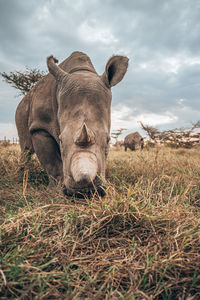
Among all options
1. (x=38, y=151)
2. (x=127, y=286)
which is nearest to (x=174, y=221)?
(x=127, y=286)

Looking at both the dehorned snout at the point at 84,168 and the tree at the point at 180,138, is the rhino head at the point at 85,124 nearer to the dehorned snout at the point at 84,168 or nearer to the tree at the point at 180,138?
the dehorned snout at the point at 84,168

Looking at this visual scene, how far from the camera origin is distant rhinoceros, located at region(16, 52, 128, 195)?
1.84m

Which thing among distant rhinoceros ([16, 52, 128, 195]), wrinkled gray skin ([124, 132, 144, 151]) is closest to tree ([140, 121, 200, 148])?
wrinkled gray skin ([124, 132, 144, 151])

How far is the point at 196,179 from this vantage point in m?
2.99

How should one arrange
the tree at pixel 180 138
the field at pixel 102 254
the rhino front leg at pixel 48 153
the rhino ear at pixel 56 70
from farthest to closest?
the tree at pixel 180 138
the rhino front leg at pixel 48 153
the rhino ear at pixel 56 70
the field at pixel 102 254

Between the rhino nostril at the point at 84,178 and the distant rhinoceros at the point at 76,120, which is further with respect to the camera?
the distant rhinoceros at the point at 76,120

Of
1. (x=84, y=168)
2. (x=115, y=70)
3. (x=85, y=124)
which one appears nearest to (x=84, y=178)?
(x=84, y=168)

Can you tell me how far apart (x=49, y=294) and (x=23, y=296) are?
0.33 ft

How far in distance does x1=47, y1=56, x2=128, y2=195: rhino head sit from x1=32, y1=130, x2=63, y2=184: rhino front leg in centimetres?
79

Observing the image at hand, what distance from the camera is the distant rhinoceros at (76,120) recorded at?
1840 millimetres

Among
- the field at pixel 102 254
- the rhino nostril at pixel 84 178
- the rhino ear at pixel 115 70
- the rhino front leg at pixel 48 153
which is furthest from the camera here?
the rhino front leg at pixel 48 153

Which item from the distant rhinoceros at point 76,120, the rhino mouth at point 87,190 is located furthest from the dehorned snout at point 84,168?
the rhino mouth at point 87,190

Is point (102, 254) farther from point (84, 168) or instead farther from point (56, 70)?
point (56, 70)

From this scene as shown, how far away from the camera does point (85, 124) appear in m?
1.82
